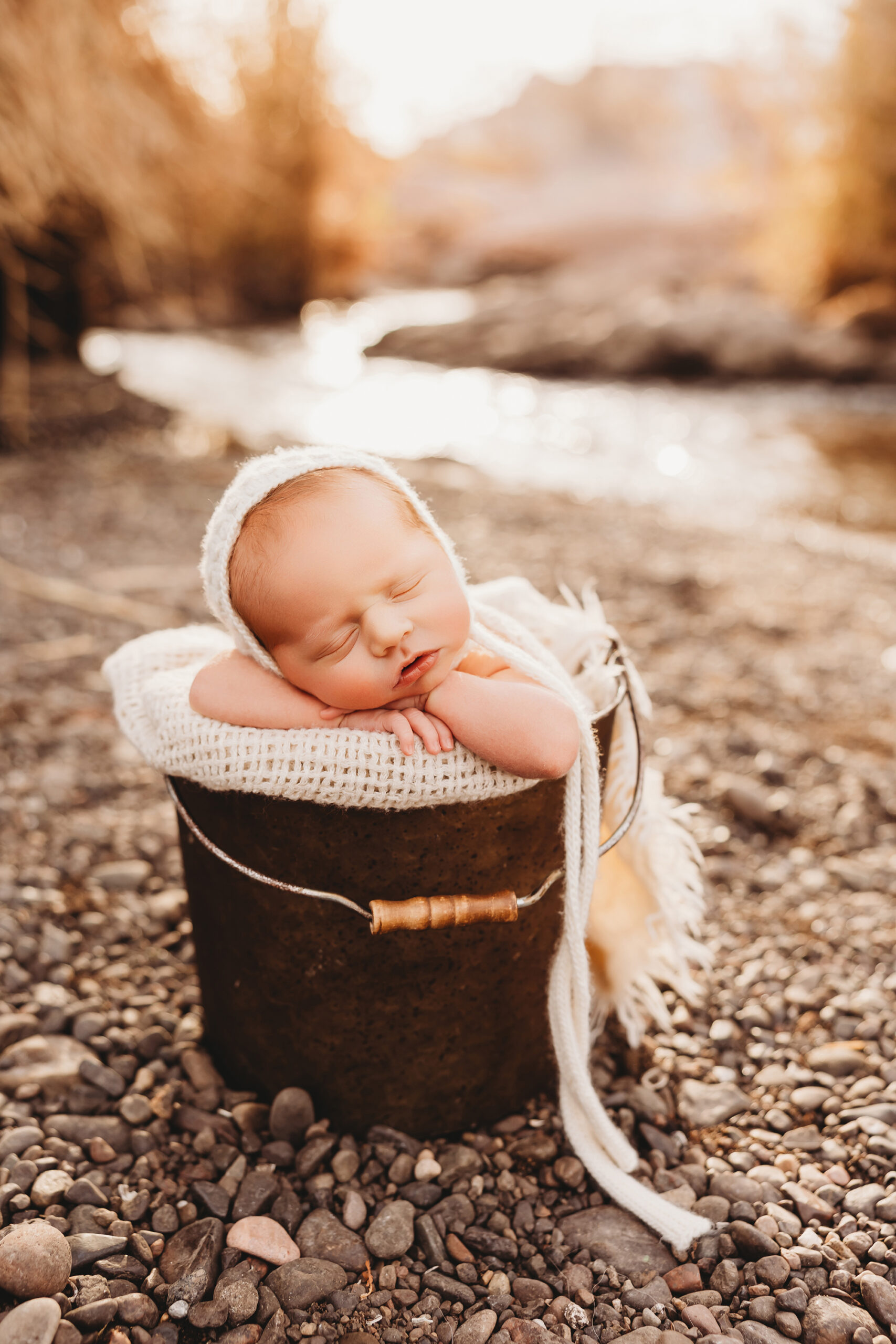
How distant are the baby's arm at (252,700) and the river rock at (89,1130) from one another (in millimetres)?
750

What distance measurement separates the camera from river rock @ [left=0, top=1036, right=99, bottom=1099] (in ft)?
5.83

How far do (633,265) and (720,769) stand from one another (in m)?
19.7

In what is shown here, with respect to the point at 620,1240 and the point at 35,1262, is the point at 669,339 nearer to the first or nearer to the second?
the point at 620,1240

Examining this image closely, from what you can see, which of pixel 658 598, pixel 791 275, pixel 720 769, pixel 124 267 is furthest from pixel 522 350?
pixel 720 769

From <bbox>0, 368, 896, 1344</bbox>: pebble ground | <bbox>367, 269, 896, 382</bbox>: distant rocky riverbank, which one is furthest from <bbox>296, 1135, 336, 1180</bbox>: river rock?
<bbox>367, 269, 896, 382</bbox>: distant rocky riverbank

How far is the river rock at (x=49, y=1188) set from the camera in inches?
60.8

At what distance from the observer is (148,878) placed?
244 cm

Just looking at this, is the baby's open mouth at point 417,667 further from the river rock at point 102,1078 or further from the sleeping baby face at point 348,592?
the river rock at point 102,1078

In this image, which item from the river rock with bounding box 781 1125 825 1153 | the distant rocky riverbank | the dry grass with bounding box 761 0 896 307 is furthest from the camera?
the dry grass with bounding box 761 0 896 307

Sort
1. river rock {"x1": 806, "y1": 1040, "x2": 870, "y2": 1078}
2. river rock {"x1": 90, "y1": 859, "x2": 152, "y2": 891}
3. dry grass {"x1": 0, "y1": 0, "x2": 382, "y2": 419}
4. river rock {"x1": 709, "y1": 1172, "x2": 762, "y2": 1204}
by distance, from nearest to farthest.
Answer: river rock {"x1": 709, "y1": 1172, "x2": 762, "y2": 1204} → river rock {"x1": 806, "y1": 1040, "x2": 870, "y2": 1078} → river rock {"x1": 90, "y1": 859, "x2": 152, "y2": 891} → dry grass {"x1": 0, "y1": 0, "x2": 382, "y2": 419}

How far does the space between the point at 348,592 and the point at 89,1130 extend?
3.36ft

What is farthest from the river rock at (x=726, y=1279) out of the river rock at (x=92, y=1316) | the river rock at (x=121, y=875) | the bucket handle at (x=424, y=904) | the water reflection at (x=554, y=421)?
the water reflection at (x=554, y=421)

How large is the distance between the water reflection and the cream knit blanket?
452 centimetres

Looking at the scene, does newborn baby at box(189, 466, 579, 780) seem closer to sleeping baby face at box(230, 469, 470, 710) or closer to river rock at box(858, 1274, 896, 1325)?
sleeping baby face at box(230, 469, 470, 710)
